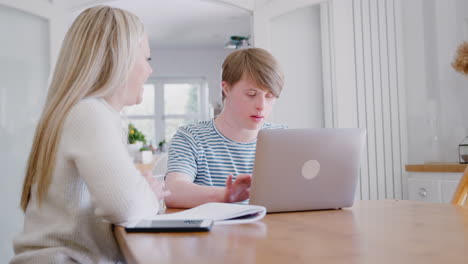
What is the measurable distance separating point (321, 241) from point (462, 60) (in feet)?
7.22

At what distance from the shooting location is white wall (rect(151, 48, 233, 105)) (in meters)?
10.0

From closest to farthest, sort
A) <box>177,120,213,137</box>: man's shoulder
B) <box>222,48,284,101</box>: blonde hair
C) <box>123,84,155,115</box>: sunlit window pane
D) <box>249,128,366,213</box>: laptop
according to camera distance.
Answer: <box>249,128,366,213</box>: laptop → <box>222,48,284,101</box>: blonde hair → <box>177,120,213,137</box>: man's shoulder → <box>123,84,155,115</box>: sunlit window pane

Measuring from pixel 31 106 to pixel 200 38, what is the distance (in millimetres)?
6278

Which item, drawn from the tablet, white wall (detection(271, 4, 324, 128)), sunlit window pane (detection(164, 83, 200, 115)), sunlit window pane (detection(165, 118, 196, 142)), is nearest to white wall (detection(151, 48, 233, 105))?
sunlit window pane (detection(164, 83, 200, 115))

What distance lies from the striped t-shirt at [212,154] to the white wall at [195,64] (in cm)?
827

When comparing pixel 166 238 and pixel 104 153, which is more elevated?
pixel 104 153

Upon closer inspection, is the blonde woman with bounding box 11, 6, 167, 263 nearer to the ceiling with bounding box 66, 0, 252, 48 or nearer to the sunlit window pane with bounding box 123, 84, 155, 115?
the ceiling with bounding box 66, 0, 252, 48

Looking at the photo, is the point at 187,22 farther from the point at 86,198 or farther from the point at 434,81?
the point at 86,198

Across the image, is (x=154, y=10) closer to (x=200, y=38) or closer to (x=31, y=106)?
(x=200, y=38)

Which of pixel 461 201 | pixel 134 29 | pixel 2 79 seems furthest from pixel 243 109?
pixel 2 79

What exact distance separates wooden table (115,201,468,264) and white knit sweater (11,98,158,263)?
0.24ft

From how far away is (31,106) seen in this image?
120 inches

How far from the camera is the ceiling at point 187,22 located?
268 inches

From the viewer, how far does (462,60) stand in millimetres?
2625
